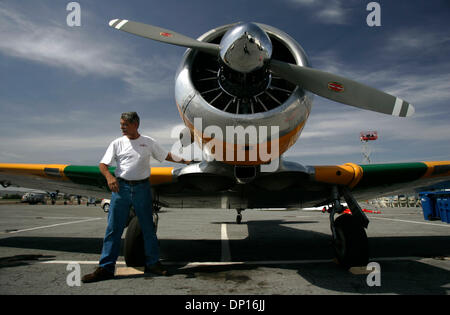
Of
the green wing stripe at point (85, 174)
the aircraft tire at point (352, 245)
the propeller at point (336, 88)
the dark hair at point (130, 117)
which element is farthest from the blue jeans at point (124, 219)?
the aircraft tire at point (352, 245)

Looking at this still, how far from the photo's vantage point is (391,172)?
5.07m

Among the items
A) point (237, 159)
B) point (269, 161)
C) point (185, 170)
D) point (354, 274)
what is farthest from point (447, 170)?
point (185, 170)

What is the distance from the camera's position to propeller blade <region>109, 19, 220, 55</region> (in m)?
3.38

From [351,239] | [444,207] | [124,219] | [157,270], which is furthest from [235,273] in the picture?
[444,207]

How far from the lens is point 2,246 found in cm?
584

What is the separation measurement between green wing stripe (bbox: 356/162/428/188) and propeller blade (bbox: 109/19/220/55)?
3.32m

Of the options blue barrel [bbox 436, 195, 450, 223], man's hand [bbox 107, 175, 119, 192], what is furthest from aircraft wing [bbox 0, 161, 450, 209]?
blue barrel [bbox 436, 195, 450, 223]

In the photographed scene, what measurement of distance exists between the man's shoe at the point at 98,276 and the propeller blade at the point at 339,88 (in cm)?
315

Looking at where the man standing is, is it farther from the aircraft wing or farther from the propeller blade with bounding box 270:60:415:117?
the propeller blade with bounding box 270:60:415:117

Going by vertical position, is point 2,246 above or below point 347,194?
below

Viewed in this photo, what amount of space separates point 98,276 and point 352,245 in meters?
3.39
